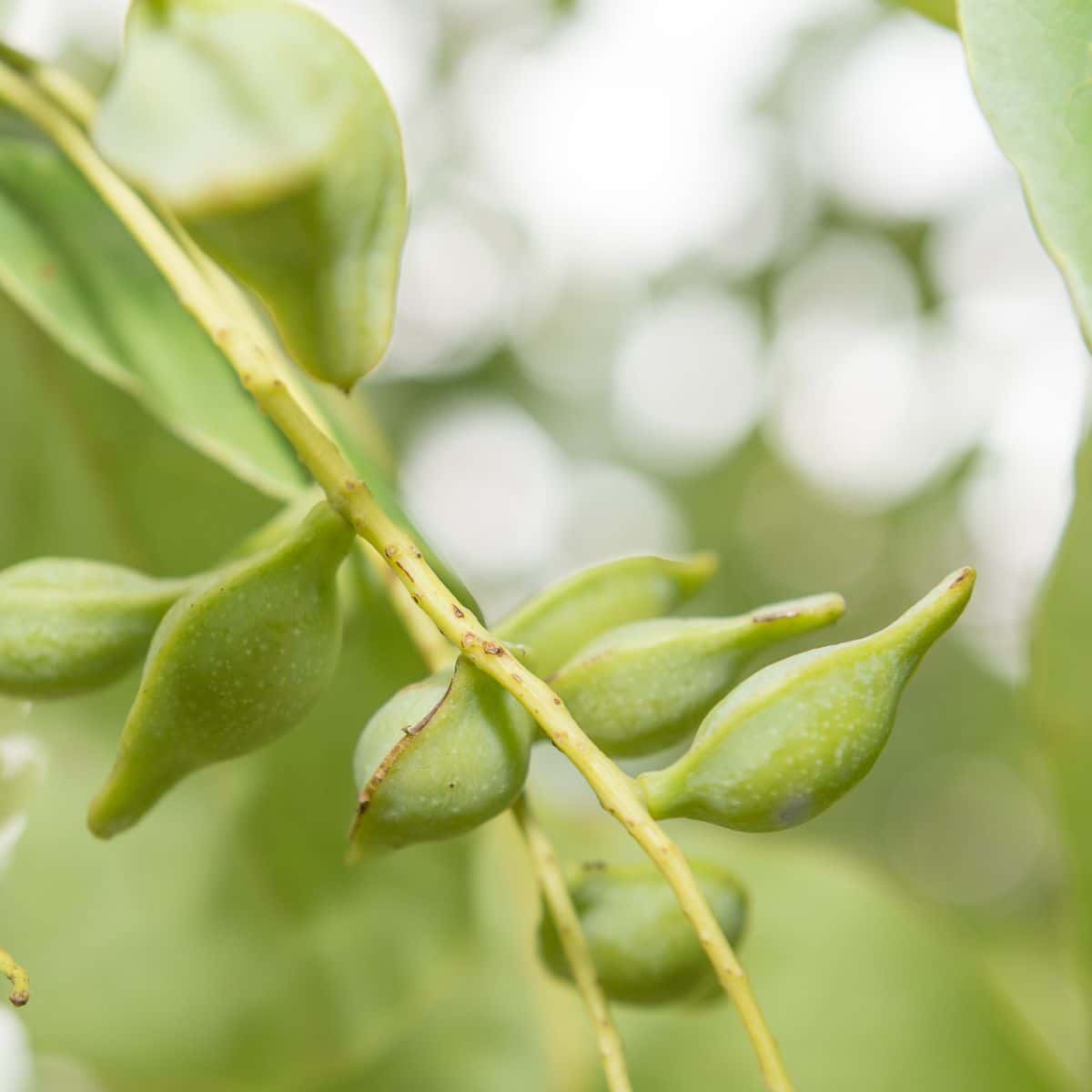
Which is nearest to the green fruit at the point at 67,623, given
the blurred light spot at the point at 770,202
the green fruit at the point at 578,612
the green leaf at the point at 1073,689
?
the green fruit at the point at 578,612

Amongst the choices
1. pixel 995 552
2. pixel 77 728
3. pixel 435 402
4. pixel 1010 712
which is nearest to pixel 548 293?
pixel 435 402

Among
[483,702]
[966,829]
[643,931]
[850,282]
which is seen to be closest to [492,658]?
[483,702]

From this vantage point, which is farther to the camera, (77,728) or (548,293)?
(548,293)

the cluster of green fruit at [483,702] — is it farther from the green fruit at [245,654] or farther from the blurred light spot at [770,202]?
the blurred light spot at [770,202]

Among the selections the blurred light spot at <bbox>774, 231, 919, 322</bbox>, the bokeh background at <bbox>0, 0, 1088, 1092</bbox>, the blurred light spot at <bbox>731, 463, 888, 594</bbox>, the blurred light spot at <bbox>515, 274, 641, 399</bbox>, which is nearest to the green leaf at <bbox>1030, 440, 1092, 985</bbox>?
the bokeh background at <bbox>0, 0, 1088, 1092</bbox>

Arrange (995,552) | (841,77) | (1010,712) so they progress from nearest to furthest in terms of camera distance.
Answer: (1010,712) < (995,552) < (841,77)

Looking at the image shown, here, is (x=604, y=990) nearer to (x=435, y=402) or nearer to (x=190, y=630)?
(x=190, y=630)

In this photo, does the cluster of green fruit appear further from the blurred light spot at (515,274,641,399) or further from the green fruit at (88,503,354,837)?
the blurred light spot at (515,274,641,399)
